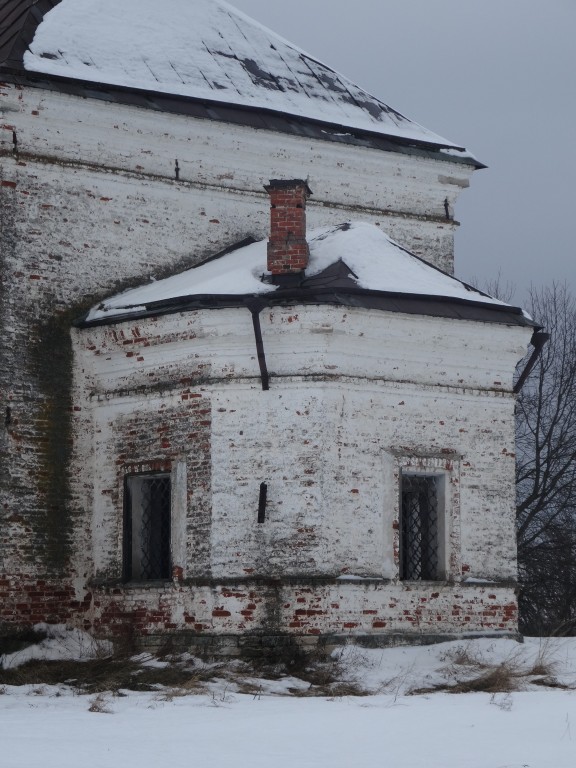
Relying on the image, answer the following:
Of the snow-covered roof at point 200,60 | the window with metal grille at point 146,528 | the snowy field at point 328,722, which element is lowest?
the snowy field at point 328,722

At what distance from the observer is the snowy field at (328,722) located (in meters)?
9.19

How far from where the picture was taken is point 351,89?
744 inches

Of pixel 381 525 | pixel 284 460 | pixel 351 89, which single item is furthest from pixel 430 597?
pixel 351 89

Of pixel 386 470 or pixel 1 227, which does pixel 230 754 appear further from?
pixel 1 227

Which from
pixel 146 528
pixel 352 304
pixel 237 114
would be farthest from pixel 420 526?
pixel 237 114

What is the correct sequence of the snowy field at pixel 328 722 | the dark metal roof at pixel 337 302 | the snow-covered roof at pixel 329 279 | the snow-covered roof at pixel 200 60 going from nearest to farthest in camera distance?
1. the snowy field at pixel 328 722
2. the dark metal roof at pixel 337 302
3. the snow-covered roof at pixel 329 279
4. the snow-covered roof at pixel 200 60

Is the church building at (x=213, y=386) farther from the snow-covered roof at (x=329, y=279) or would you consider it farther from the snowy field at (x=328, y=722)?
the snowy field at (x=328, y=722)

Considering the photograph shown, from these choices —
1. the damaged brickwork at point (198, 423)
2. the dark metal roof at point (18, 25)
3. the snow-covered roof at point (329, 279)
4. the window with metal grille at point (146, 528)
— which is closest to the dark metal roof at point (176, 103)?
the dark metal roof at point (18, 25)

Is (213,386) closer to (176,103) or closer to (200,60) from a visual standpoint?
(176,103)

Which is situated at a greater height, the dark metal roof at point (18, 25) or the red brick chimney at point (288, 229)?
the dark metal roof at point (18, 25)

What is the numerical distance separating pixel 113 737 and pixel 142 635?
506 centimetres

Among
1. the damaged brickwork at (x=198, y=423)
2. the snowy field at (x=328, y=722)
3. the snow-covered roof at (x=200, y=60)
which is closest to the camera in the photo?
the snowy field at (x=328, y=722)

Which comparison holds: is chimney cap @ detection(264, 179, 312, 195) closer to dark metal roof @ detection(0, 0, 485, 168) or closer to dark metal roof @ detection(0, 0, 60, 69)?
dark metal roof @ detection(0, 0, 485, 168)

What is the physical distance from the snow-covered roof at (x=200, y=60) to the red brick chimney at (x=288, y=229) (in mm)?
2127
